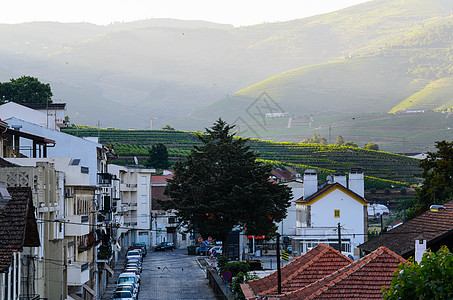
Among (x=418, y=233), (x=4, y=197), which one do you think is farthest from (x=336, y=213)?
(x=4, y=197)

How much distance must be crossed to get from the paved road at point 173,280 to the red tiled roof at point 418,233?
18764 mm

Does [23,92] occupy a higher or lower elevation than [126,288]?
higher

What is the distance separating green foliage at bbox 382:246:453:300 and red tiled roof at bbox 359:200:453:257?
19.0 m

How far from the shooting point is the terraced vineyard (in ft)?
513

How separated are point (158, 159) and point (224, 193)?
84.2 metres

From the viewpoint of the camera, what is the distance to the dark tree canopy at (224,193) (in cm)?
6700

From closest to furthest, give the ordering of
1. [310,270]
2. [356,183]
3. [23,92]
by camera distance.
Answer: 1. [310,270]
2. [356,183]
3. [23,92]

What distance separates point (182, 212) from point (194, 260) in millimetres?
20187

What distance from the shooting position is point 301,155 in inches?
6983

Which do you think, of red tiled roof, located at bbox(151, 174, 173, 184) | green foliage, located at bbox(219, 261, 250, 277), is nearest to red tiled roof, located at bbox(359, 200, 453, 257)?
green foliage, located at bbox(219, 261, 250, 277)

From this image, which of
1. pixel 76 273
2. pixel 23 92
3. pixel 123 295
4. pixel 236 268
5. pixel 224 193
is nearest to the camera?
pixel 76 273

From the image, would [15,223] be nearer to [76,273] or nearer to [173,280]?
[76,273]

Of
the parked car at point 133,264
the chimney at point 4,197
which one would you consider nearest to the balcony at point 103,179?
the parked car at point 133,264

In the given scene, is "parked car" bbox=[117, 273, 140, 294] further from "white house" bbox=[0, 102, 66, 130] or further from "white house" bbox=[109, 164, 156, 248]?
"white house" bbox=[109, 164, 156, 248]
